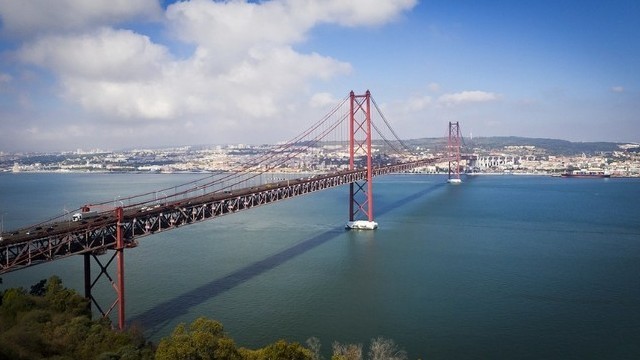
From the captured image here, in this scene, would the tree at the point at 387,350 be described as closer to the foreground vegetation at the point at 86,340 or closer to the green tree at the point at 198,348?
the foreground vegetation at the point at 86,340

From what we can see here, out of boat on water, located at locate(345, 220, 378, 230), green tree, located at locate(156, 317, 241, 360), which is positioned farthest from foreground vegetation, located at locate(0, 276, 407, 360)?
boat on water, located at locate(345, 220, 378, 230)

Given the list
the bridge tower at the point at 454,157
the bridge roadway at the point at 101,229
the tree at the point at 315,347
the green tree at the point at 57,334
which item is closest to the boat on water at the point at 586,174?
the bridge tower at the point at 454,157

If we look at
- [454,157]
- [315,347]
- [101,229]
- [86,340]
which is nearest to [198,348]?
[86,340]

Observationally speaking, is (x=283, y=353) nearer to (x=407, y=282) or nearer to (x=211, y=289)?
(x=211, y=289)

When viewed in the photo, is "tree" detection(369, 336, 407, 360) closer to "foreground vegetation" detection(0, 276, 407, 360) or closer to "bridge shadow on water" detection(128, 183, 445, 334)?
"foreground vegetation" detection(0, 276, 407, 360)

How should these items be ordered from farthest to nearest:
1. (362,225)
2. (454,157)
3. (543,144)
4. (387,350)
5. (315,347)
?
(543,144)
(454,157)
(362,225)
(387,350)
(315,347)

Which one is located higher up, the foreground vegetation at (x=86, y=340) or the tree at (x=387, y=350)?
the foreground vegetation at (x=86, y=340)
